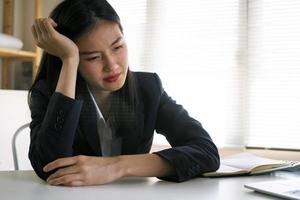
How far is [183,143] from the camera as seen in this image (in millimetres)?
973

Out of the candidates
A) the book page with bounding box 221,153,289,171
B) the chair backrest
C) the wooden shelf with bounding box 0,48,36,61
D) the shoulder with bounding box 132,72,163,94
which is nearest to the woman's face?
the shoulder with bounding box 132,72,163,94

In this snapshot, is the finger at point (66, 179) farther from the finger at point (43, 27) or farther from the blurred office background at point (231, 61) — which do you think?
the blurred office background at point (231, 61)

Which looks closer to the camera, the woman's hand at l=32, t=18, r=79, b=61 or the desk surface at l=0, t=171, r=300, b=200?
the desk surface at l=0, t=171, r=300, b=200

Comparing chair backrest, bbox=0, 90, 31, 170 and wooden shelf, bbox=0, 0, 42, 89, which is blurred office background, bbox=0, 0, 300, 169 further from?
chair backrest, bbox=0, 90, 31, 170

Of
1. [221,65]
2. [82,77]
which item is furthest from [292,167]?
[221,65]

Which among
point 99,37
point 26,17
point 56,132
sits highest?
point 26,17

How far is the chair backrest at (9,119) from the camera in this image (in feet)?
6.13

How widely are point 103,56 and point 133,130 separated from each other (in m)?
0.23

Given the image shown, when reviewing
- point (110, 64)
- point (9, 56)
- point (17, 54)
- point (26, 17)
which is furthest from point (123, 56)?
point (26, 17)

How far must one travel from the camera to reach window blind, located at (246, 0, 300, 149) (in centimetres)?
186

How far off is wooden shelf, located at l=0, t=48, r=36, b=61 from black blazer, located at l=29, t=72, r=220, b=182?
113cm

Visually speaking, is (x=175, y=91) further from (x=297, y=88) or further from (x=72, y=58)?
(x=72, y=58)

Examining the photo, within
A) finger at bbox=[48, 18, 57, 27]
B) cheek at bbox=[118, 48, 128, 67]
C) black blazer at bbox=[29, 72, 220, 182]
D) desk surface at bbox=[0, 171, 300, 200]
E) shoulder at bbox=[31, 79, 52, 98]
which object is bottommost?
desk surface at bbox=[0, 171, 300, 200]

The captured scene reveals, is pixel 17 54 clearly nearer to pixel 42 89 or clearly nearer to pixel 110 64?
pixel 42 89
